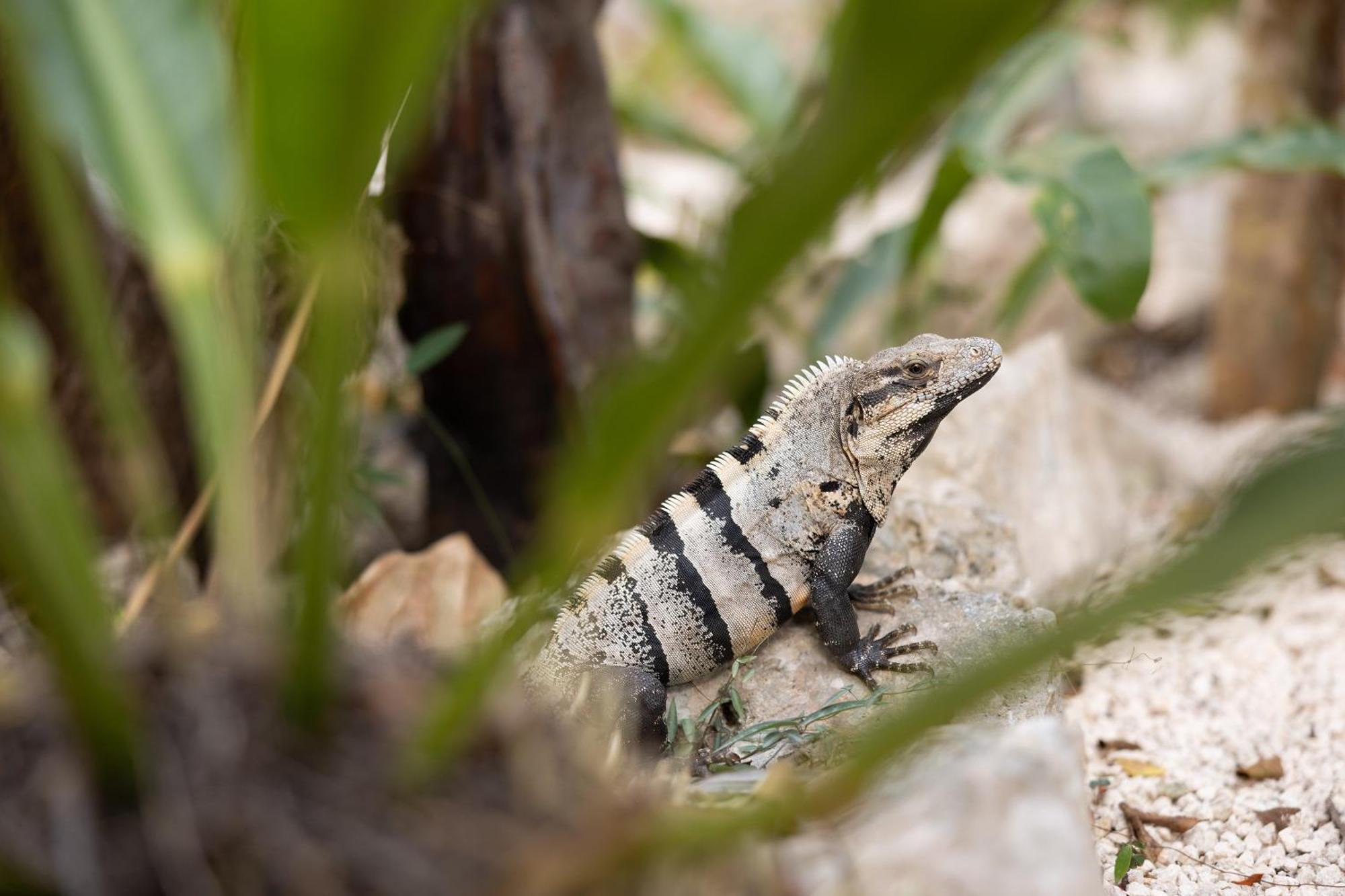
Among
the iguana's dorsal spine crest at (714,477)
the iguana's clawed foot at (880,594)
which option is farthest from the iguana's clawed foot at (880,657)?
the iguana's dorsal spine crest at (714,477)

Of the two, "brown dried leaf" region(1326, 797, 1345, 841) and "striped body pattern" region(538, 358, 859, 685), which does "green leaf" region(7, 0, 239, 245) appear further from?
"brown dried leaf" region(1326, 797, 1345, 841)

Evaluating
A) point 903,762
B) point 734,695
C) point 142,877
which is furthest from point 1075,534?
point 142,877

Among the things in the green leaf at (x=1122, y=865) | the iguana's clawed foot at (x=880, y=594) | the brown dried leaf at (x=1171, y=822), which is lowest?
the green leaf at (x=1122, y=865)

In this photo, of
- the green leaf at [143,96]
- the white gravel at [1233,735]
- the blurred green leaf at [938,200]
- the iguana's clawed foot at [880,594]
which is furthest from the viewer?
the blurred green leaf at [938,200]

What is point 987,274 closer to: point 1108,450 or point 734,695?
point 1108,450

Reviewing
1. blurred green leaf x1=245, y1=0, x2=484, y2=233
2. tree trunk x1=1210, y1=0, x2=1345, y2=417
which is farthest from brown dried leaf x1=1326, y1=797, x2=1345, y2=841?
tree trunk x1=1210, y1=0, x2=1345, y2=417

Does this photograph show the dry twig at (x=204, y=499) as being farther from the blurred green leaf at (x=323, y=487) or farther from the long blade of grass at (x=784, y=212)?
the long blade of grass at (x=784, y=212)

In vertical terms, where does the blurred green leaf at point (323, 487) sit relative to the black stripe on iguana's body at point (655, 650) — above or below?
below
